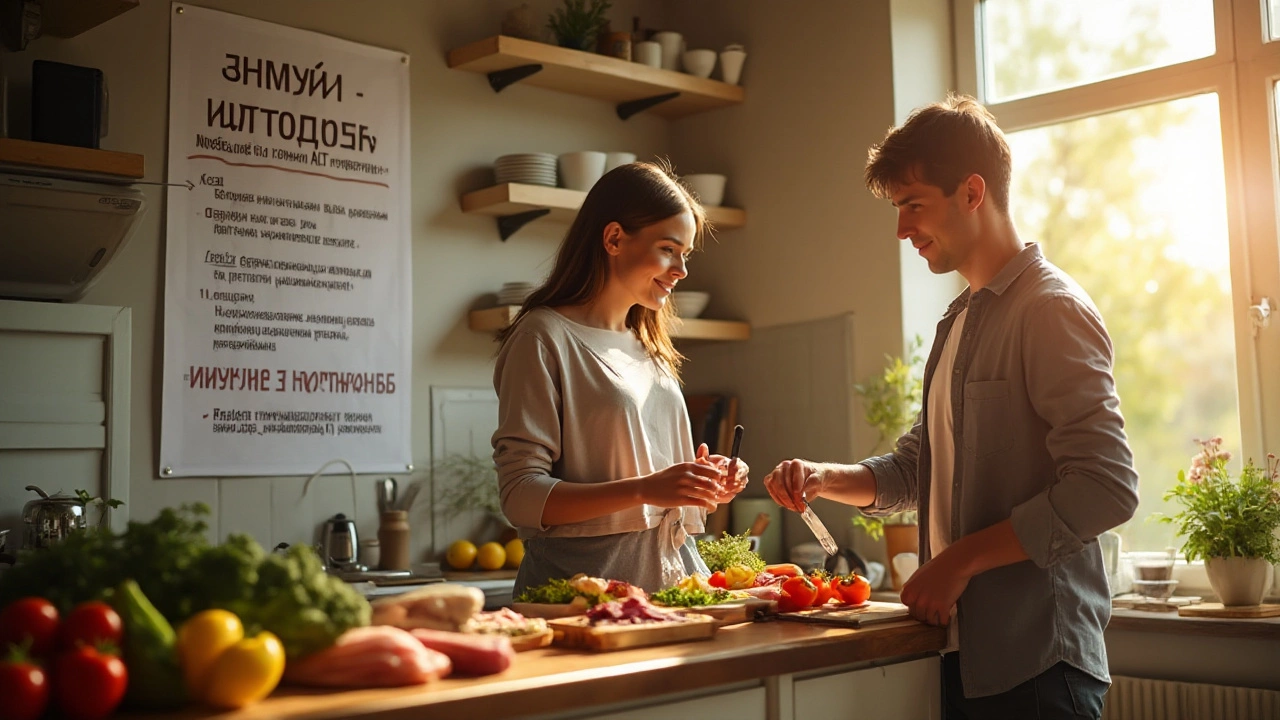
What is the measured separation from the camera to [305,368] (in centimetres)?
338

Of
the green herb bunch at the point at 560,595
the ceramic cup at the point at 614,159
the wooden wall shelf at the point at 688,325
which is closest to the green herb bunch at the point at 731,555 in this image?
the green herb bunch at the point at 560,595

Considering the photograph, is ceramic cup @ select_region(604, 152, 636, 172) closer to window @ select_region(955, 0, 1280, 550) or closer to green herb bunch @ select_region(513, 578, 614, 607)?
window @ select_region(955, 0, 1280, 550)

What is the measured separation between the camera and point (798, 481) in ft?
6.61

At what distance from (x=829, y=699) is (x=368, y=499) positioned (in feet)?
7.02

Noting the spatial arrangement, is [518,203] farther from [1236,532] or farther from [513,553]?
[1236,532]

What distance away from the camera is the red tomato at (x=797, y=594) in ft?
6.15

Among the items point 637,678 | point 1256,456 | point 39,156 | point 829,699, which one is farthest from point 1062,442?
point 39,156

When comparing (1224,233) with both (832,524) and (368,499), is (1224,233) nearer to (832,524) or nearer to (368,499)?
(832,524)

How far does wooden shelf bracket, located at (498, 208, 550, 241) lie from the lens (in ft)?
12.3

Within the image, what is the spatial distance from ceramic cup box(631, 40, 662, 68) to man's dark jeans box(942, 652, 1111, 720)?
108 inches

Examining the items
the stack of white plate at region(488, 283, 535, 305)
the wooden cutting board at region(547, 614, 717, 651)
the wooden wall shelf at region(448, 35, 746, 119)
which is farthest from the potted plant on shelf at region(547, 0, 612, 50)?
the wooden cutting board at region(547, 614, 717, 651)

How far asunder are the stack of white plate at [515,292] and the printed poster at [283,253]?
0.30 meters

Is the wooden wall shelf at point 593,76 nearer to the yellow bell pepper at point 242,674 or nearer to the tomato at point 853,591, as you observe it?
the tomato at point 853,591

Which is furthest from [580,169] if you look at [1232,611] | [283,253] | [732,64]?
[1232,611]
